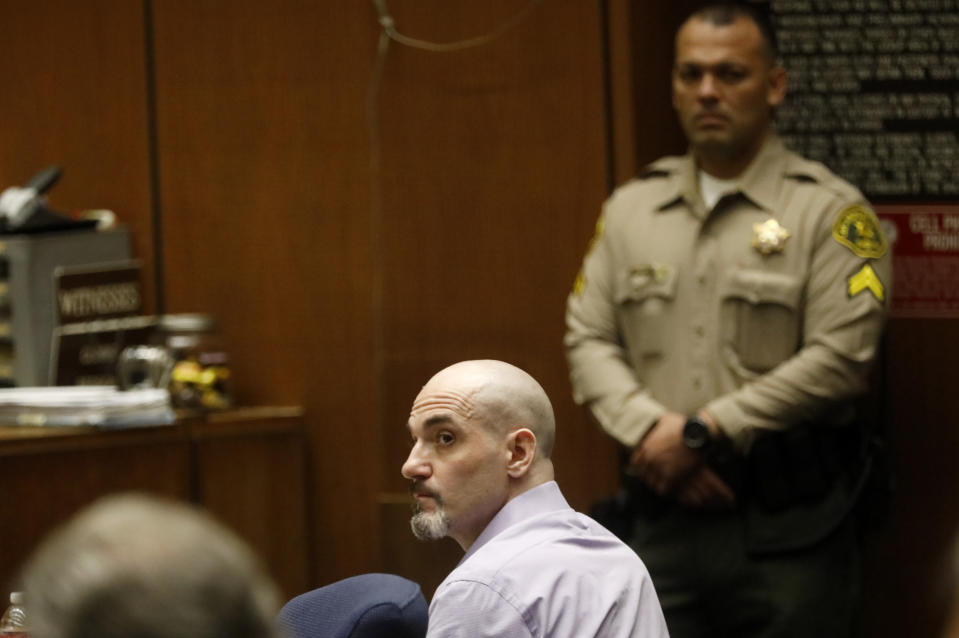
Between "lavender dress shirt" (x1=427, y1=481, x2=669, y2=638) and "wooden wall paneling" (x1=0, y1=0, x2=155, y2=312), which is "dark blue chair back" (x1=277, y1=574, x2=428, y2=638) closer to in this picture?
"lavender dress shirt" (x1=427, y1=481, x2=669, y2=638)

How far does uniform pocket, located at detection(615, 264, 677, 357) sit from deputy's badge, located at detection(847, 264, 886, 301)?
39 centimetres

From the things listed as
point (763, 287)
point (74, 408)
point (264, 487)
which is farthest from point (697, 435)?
point (74, 408)

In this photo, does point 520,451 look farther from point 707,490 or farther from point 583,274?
point 583,274

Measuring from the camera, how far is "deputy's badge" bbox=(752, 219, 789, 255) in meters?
3.34

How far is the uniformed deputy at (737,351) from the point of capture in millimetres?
3258

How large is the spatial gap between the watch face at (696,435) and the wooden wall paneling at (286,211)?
43.6 inches

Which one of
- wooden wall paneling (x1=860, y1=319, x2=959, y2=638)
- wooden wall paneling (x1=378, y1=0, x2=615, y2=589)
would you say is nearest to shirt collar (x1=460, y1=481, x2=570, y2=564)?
wooden wall paneling (x1=378, y1=0, x2=615, y2=589)

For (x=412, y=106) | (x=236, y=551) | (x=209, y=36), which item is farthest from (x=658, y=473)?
(x=236, y=551)

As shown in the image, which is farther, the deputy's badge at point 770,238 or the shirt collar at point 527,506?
the deputy's badge at point 770,238

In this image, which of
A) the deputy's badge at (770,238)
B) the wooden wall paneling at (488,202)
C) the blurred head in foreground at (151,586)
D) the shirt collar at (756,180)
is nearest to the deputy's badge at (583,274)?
the shirt collar at (756,180)

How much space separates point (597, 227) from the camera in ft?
12.3

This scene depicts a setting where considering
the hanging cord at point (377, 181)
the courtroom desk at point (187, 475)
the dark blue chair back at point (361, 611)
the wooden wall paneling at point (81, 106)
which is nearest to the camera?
the dark blue chair back at point (361, 611)

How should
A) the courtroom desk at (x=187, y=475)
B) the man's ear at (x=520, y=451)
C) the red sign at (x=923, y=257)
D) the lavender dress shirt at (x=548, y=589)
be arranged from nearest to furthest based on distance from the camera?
1. the lavender dress shirt at (x=548, y=589)
2. the man's ear at (x=520, y=451)
3. the courtroom desk at (x=187, y=475)
4. the red sign at (x=923, y=257)

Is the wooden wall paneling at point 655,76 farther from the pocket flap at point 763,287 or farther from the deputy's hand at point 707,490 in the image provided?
the deputy's hand at point 707,490
